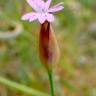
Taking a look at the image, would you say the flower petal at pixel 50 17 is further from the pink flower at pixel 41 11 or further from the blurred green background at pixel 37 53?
the blurred green background at pixel 37 53

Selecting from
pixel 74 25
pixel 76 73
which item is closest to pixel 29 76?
pixel 76 73

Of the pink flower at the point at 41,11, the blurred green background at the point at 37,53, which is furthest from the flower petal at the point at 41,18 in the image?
the blurred green background at the point at 37,53

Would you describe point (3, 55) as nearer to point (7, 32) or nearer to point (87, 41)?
point (7, 32)

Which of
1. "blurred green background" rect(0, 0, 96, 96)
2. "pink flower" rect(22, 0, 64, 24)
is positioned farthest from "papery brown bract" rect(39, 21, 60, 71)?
"blurred green background" rect(0, 0, 96, 96)

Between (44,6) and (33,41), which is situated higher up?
(33,41)

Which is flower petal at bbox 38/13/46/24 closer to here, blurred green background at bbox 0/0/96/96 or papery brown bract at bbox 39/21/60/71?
papery brown bract at bbox 39/21/60/71

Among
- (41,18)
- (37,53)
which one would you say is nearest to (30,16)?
(41,18)
